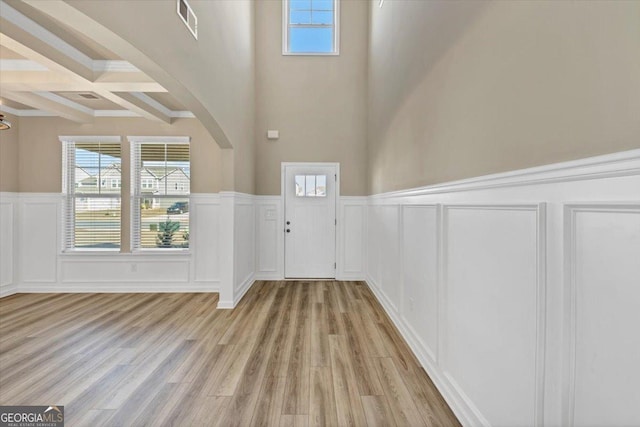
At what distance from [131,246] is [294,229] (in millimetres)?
2479

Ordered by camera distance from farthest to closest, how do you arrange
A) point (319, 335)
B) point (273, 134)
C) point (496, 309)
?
point (273, 134) < point (319, 335) < point (496, 309)

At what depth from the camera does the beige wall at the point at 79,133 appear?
4316 millimetres

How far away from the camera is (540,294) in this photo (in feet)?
3.52

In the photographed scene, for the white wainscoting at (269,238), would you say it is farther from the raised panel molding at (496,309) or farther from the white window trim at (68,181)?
the raised panel molding at (496,309)

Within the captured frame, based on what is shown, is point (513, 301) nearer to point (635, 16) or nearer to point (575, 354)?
point (575, 354)

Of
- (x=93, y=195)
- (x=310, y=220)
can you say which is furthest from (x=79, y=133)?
(x=310, y=220)

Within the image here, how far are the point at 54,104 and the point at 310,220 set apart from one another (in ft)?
12.3

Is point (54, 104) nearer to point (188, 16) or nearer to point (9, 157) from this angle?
point (9, 157)

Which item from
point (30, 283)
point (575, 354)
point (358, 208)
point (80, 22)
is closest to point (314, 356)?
point (575, 354)

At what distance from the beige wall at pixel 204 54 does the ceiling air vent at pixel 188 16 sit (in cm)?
7

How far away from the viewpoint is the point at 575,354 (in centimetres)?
95

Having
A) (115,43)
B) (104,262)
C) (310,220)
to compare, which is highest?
(115,43)

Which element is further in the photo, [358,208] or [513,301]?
[358,208]

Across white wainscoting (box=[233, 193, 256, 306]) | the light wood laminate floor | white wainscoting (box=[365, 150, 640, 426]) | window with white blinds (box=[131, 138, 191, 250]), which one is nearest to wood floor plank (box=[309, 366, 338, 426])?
the light wood laminate floor
